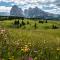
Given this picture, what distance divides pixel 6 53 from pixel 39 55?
0.66m

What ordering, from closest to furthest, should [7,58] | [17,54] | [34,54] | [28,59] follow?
[28,59] < [7,58] < [17,54] < [34,54]

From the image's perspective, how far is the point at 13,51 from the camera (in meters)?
4.71

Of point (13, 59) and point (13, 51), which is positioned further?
point (13, 51)

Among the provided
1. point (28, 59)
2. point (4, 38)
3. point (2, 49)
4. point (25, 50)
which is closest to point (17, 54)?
point (25, 50)

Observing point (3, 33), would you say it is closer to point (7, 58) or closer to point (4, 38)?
point (4, 38)

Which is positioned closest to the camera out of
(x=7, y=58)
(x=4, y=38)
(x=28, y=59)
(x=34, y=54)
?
(x=28, y=59)

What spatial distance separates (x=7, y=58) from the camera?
4.09 m

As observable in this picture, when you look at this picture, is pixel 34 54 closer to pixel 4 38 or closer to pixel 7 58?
pixel 7 58

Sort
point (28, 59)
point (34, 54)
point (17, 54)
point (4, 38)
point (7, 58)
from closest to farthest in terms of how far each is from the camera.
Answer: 1. point (28, 59)
2. point (7, 58)
3. point (17, 54)
4. point (34, 54)
5. point (4, 38)

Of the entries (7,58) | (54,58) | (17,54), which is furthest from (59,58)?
(7,58)

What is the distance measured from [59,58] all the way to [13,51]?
90 cm

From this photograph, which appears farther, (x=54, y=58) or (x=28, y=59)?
(x=54, y=58)

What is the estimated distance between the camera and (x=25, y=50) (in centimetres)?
447

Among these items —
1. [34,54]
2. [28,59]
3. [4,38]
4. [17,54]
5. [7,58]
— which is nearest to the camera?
[28,59]
